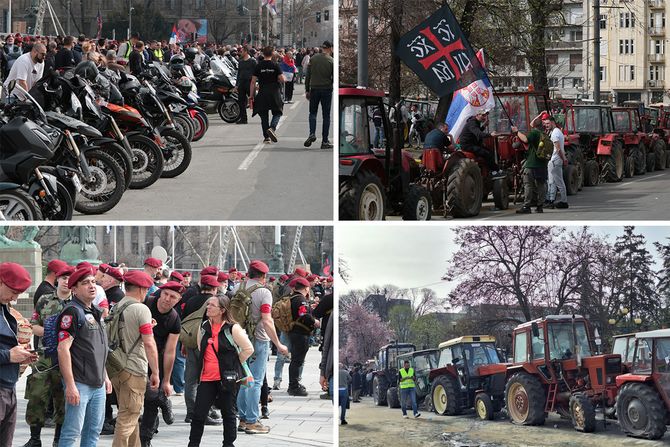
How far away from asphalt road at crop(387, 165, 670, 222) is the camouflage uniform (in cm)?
503

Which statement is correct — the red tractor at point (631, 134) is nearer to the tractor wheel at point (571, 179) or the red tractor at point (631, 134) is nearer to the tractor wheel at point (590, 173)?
the tractor wheel at point (590, 173)

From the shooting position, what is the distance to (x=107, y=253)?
40781mm

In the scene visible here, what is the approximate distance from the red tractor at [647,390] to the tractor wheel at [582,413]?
0.49m

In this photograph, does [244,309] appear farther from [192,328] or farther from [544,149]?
[544,149]

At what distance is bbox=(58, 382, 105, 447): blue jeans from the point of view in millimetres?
8367

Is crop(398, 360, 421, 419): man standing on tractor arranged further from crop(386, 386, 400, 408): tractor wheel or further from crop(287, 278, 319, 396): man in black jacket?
crop(287, 278, 319, 396): man in black jacket

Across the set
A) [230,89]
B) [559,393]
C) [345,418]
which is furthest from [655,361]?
[230,89]

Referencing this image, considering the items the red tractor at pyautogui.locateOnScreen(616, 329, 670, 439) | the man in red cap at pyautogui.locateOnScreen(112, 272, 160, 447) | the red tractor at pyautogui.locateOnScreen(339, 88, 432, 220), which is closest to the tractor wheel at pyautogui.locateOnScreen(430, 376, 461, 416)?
the red tractor at pyautogui.locateOnScreen(339, 88, 432, 220)

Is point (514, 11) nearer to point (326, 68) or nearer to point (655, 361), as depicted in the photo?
point (326, 68)

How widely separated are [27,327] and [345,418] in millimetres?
3901

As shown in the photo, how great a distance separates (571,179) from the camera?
67.6ft

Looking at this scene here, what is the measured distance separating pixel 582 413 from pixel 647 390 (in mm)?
989

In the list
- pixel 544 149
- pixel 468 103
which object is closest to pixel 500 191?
pixel 544 149

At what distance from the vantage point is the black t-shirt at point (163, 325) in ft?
33.6
